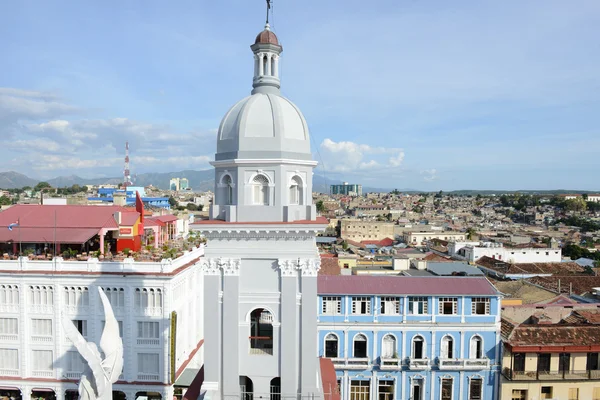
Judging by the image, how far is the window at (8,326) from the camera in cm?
2939

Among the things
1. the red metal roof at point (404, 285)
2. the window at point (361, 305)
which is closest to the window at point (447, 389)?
the red metal roof at point (404, 285)

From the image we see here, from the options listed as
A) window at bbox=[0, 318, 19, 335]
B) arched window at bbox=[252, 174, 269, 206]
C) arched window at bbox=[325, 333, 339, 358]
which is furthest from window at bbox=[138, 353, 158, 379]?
arched window at bbox=[252, 174, 269, 206]

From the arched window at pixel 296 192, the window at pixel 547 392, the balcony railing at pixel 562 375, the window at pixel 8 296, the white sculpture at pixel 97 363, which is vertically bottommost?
the window at pixel 547 392

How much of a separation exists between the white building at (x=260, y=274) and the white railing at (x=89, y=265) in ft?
49.6

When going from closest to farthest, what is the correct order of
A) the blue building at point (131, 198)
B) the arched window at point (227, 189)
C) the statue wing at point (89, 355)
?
the statue wing at point (89, 355)
the arched window at point (227, 189)
the blue building at point (131, 198)

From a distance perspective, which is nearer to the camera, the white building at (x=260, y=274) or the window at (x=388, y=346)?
the white building at (x=260, y=274)

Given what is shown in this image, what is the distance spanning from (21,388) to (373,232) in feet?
299

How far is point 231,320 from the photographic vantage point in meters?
14.7

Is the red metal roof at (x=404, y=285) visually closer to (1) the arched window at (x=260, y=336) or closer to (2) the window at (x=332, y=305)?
(2) the window at (x=332, y=305)

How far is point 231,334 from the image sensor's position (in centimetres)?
1470

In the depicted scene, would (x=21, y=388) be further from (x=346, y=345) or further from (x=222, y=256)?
(x=222, y=256)

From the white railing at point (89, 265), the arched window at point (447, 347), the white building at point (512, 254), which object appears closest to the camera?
A: the white railing at point (89, 265)

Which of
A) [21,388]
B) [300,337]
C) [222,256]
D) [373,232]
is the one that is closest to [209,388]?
[300,337]

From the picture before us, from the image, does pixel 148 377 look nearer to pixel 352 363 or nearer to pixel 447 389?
pixel 352 363
